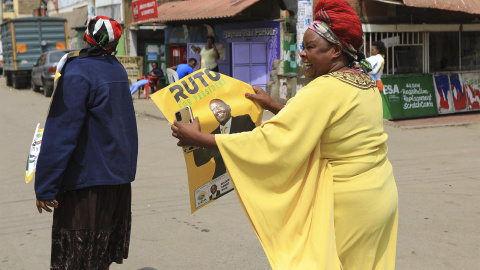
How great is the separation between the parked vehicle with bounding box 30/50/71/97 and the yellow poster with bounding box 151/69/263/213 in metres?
18.4

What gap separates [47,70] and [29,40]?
550 cm

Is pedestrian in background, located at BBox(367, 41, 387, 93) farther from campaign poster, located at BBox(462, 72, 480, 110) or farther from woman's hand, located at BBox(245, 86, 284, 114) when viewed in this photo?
woman's hand, located at BBox(245, 86, 284, 114)

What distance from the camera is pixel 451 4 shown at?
12727mm

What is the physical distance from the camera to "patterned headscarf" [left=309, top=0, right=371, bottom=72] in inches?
107

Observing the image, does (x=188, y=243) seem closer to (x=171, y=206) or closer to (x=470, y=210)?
(x=171, y=206)

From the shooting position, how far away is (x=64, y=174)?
11.0 ft

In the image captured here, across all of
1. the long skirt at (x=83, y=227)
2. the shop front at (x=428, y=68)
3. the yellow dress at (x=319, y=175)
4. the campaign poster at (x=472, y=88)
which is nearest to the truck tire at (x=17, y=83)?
the shop front at (x=428, y=68)

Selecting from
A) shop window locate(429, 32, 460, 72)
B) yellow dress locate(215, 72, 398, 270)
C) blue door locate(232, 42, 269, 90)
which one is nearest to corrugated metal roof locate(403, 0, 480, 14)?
shop window locate(429, 32, 460, 72)

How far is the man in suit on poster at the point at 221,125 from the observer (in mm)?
3243

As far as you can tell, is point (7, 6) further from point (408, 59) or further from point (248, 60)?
point (408, 59)

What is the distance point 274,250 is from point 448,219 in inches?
146

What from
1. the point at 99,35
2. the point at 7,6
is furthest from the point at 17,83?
the point at 99,35

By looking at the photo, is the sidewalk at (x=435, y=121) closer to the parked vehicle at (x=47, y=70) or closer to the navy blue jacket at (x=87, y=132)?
the parked vehicle at (x=47, y=70)

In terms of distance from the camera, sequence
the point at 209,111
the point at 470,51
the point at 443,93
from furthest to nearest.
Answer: the point at 470,51
the point at 443,93
the point at 209,111
